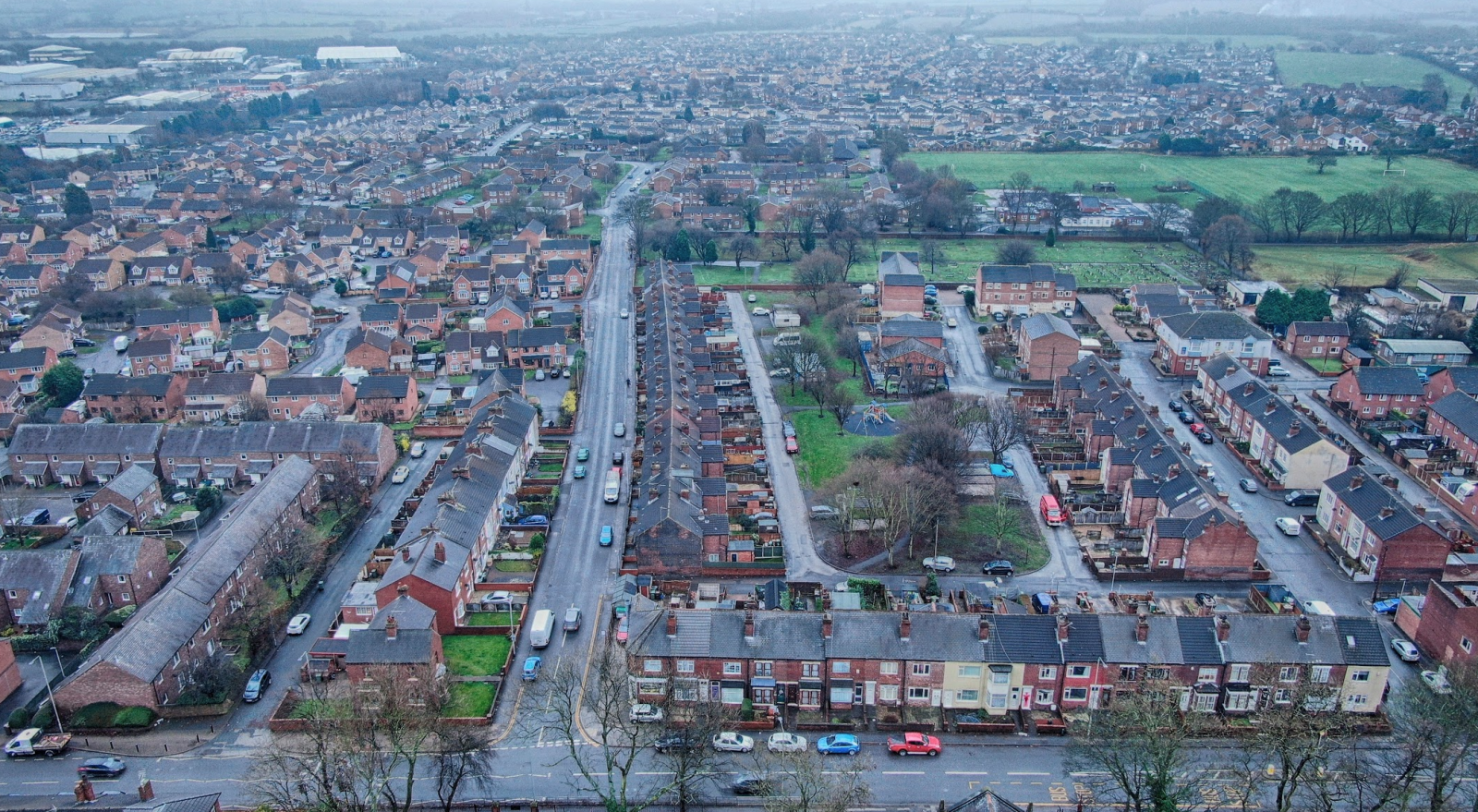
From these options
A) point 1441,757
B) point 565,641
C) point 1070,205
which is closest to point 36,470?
point 565,641

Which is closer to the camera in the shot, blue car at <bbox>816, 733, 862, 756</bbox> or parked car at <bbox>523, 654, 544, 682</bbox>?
blue car at <bbox>816, 733, 862, 756</bbox>

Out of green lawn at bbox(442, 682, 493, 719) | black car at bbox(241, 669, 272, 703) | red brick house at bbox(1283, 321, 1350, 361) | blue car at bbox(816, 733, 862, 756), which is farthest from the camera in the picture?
red brick house at bbox(1283, 321, 1350, 361)

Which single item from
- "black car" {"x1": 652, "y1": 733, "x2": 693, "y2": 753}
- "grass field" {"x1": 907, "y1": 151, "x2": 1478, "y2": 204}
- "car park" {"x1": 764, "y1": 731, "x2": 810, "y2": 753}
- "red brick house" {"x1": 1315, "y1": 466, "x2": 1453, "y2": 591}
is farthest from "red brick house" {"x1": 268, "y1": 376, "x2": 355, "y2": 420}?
"grass field" {"x1": 907, "y1": 151, "x2": 1478, "y2": 204}


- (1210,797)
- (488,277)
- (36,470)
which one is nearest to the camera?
(1210,797)

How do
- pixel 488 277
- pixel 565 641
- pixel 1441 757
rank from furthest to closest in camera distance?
pixel 488 277, pixel 565 641, pixel 1441 757

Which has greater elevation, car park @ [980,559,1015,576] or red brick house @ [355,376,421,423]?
red brick house @ [355,376,421,423]

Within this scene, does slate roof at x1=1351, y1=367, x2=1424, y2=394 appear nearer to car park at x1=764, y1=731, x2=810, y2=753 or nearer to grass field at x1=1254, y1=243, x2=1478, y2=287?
grass field at x1=1254, y1=243, x2=1478, y2=287

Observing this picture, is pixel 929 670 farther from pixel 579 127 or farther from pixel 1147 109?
pixel 1147 109
